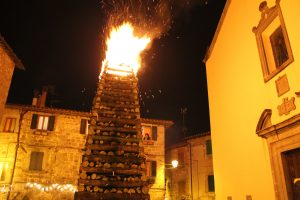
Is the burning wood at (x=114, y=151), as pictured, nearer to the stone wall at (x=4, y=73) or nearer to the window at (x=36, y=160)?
the stone wall at (x=4, y=73)

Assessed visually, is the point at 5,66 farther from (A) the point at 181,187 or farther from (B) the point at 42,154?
(A) the point at 181,187

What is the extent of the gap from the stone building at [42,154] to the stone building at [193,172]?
147 inches

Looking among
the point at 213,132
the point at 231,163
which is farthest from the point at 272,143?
the point at 213,132

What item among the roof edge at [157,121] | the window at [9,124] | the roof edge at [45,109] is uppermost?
the roof edge at [45,109]

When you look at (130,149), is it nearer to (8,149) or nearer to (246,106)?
(246,106)

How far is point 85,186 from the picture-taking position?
328 inches

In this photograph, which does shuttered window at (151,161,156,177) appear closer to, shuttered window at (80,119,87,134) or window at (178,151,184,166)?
window at (178,151,184,166)

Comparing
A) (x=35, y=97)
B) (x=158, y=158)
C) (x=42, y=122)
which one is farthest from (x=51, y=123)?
(x=158, y=158)

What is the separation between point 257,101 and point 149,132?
676 inches

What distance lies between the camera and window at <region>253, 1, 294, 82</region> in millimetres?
7727

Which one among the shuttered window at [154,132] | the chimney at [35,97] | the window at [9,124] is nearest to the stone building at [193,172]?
the shuttered window at [154,132]

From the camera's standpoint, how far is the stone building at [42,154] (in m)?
20.1

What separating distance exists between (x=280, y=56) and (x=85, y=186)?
23.5 feet

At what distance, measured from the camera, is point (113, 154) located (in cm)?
934
